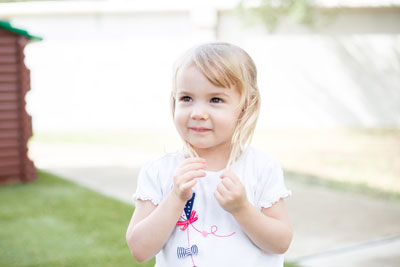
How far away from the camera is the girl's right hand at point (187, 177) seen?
156 cm

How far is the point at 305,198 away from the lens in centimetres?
573

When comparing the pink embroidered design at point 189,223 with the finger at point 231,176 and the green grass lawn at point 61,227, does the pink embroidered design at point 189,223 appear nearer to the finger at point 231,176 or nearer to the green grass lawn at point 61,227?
the finger at point 231,176

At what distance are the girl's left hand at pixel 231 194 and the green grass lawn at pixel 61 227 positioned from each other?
2.23 metres

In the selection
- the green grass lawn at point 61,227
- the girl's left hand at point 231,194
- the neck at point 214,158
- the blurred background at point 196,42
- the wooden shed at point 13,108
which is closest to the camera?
the girl's left hand at point 231,194

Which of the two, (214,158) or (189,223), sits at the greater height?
(214,158)

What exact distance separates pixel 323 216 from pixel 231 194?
367 cm

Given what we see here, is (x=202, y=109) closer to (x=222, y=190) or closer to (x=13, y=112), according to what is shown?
(x=222, y=190)

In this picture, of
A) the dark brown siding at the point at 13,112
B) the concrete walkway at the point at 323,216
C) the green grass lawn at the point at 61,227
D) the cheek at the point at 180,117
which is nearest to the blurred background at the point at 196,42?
the concrete walkway at the point at 323,216

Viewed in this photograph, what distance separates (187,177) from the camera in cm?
157

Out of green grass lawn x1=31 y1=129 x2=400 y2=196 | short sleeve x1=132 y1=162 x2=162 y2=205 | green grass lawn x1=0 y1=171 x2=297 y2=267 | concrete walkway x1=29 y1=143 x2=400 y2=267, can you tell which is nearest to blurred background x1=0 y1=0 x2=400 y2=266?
green grass lawn x1=31 y1=129 x2=400 y2=196

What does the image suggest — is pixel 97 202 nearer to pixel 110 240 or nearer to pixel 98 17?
pixel 110 240

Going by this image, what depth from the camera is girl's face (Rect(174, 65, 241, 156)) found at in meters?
1.63

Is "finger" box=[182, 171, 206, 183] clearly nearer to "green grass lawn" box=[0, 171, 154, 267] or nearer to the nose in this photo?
the nose

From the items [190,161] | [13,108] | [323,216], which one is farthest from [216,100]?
[13,108]
